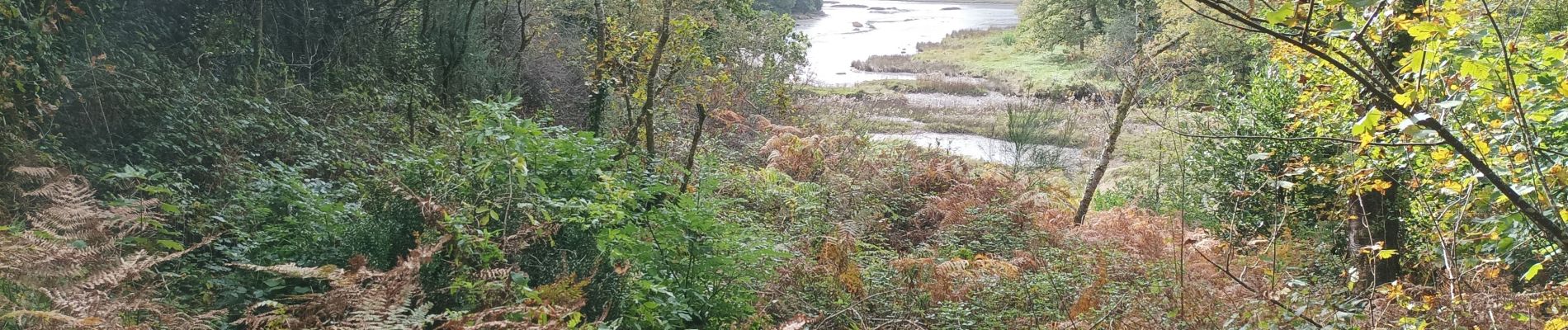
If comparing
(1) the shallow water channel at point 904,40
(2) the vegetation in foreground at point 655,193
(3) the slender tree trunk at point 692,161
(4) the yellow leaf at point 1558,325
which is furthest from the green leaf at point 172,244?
(1) the shallow water channel at point 904,40

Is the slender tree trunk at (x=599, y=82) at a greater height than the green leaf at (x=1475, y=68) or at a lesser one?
lesser

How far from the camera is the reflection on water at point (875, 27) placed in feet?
115

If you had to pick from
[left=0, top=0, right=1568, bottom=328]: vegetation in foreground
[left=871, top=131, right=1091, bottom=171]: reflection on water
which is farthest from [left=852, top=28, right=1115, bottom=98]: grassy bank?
[left=0, top=0, right=1568, bottom=328]: vegetation in foreground

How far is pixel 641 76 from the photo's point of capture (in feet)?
31.1

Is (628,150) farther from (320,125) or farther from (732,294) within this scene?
(320,125)

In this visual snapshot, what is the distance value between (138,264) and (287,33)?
624 cm

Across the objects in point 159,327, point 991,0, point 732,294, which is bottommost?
point 991,0

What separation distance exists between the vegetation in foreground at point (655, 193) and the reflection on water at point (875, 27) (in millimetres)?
8938

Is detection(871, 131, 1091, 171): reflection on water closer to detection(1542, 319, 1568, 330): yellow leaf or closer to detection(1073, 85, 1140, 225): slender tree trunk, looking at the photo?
detection(1073, 85, 1140, 225): slender tree trunk

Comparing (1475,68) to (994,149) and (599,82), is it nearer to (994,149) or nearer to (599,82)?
(599,82)

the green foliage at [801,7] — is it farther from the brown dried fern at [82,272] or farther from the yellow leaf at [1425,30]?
the yellow leaf at [1425,30]

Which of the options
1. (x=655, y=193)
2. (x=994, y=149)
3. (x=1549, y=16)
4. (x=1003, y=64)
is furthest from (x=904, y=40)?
(x=655, y=193)

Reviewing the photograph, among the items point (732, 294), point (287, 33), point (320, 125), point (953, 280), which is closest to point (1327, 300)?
point (732, 294)

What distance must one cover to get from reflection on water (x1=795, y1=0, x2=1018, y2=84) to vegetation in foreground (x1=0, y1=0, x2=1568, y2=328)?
894 centimetres
